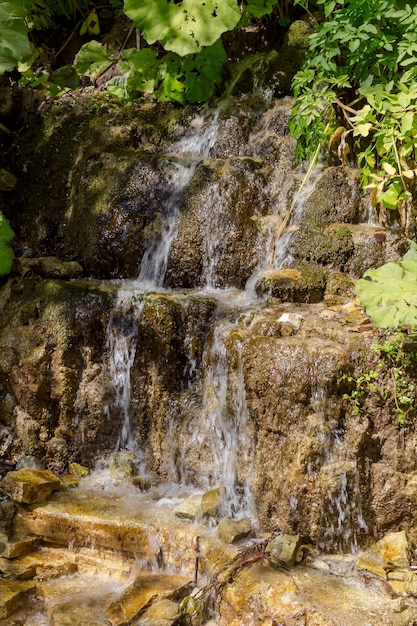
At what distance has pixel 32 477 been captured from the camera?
3.83 metres

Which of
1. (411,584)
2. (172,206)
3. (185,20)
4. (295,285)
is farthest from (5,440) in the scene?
(185,20)

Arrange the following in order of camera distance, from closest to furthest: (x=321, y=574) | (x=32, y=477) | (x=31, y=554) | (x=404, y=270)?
(x=321, y=574) → (x=404, y=270) → (x=31, y=554) → (x=32, y=477)

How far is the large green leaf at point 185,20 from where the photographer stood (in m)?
4.91

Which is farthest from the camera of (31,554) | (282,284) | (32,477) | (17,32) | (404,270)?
(282,284)

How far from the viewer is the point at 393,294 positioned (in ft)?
10.3

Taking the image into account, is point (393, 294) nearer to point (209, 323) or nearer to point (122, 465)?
point (209, 323)

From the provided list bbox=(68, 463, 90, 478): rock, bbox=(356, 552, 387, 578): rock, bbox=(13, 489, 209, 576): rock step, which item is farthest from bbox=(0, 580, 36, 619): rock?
bbox=(356, 552, 387, 578): rock

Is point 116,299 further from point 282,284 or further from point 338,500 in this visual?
point 338,500

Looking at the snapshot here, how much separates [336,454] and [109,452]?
1.61m

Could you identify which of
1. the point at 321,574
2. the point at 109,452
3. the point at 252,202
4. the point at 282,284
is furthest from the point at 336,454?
the point at 252,202

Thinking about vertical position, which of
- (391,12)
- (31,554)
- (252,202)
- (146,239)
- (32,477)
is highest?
(391,12)

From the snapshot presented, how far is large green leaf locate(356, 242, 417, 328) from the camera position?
10.0 ft

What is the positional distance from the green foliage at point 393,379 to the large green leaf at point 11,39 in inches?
83.9

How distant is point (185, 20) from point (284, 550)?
3906mm
